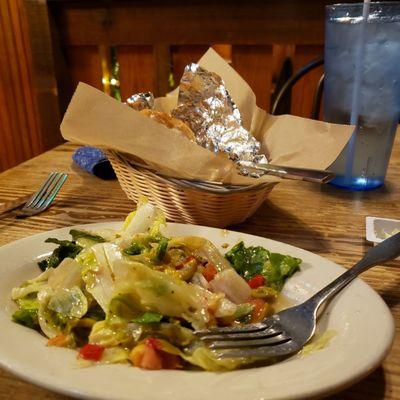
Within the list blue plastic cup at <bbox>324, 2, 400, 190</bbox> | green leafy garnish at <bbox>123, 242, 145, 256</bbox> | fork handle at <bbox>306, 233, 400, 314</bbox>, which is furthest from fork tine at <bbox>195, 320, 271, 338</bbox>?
blue plastic cup at <bbox>324, 2, 400, 190</bbox>

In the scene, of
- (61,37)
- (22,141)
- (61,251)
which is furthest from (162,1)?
(61,251)

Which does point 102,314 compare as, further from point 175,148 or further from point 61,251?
point 175,148

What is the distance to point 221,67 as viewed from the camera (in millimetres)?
1618

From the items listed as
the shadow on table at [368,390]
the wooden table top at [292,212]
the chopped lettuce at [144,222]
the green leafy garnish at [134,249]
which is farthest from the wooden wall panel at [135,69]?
the shadow on table at [368,390]

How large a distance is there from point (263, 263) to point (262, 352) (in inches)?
10.8

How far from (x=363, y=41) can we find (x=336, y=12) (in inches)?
4.8

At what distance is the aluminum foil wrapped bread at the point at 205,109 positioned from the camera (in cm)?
139

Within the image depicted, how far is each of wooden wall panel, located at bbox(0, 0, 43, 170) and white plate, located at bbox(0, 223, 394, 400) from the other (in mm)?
3283

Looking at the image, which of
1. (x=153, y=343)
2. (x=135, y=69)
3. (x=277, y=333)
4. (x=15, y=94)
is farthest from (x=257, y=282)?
(x=15, y=94)

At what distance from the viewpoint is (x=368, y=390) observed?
0.63 meters

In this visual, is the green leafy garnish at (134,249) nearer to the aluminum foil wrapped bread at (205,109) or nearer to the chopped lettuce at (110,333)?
the chopped lettuce at (110,333)

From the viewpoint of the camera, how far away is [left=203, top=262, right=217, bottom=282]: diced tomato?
828mm

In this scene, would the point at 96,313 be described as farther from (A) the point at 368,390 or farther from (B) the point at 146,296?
(A) the point at 368,390

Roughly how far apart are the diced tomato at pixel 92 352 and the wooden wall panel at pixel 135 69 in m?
2.71
